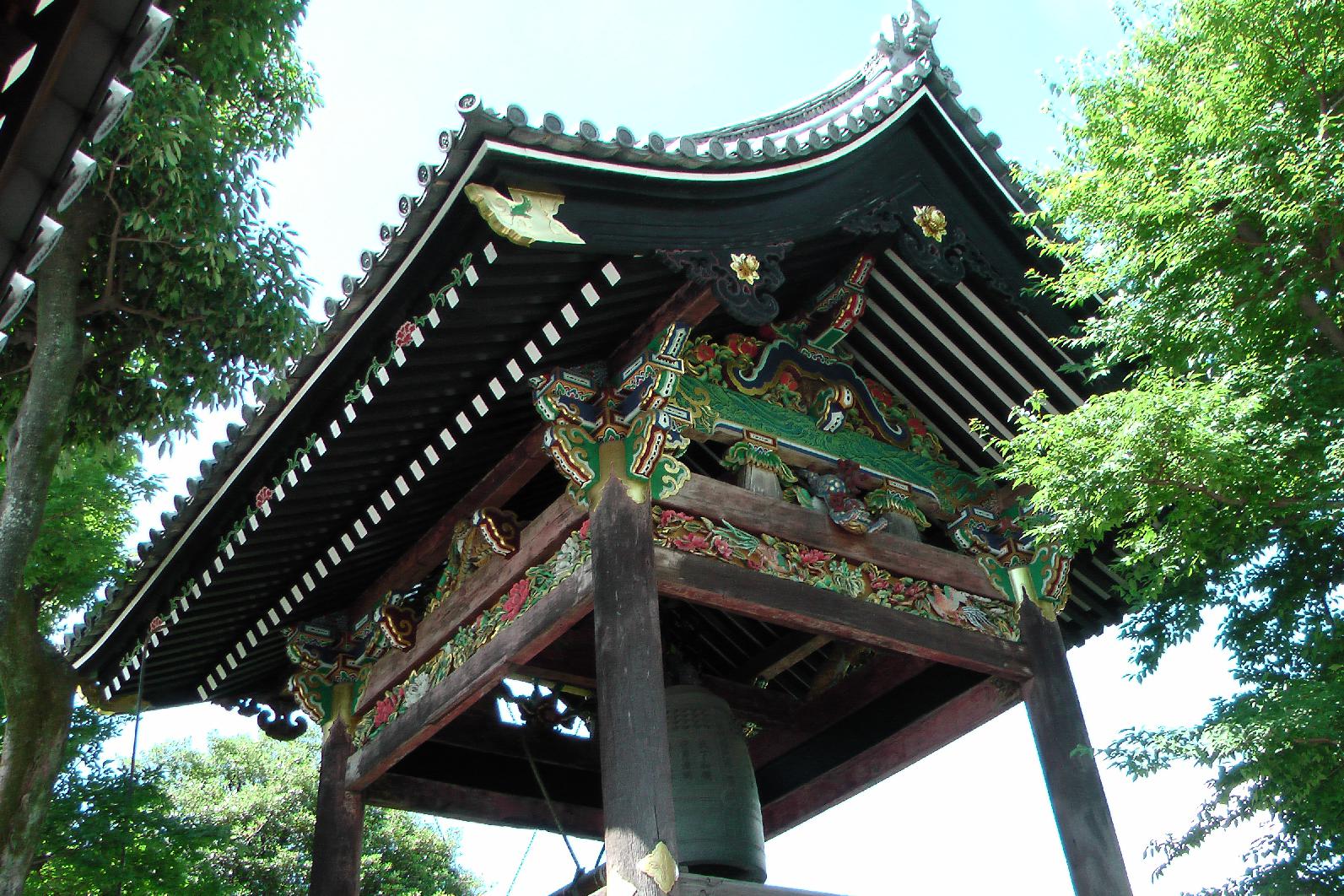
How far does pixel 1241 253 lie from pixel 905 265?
224cm

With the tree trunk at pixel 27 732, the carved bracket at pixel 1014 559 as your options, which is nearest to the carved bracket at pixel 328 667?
the tree trunk at pixel 27 732

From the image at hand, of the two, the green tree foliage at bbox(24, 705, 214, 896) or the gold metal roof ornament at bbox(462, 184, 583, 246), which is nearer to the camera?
the gold metal roof ornament at bbox(462, 184, 583, 246)

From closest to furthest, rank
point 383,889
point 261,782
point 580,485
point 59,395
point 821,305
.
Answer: point 580,485 → point 59,395 → point 821,305 → point 383,889 → point 261,782

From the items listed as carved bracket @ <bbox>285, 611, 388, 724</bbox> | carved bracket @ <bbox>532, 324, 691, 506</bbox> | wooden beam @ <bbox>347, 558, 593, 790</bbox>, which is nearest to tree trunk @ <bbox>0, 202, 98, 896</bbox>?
carved bracket @ <bbox>285, 611, 388, 724</bbox>

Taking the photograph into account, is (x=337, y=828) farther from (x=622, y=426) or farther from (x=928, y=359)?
(x=928, y=359)

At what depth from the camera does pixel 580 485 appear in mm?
7172

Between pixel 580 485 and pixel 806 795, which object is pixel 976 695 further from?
pixel 580 485

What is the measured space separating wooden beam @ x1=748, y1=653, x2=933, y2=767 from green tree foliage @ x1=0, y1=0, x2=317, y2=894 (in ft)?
14.9

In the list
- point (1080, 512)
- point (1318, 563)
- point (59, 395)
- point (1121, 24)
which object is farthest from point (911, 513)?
point (59, 395)

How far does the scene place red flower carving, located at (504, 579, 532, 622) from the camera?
25.0 ft

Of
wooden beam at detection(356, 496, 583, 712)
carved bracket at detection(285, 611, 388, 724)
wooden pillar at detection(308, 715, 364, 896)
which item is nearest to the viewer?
wooden beam at detection(356, 496, 583, 712)

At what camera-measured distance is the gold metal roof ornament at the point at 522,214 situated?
6176mm

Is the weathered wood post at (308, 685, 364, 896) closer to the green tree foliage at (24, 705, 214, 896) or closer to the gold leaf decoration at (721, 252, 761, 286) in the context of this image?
the green tree foliage at (24, 705, 214, 896)

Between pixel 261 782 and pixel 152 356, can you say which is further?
pixel 261 782
